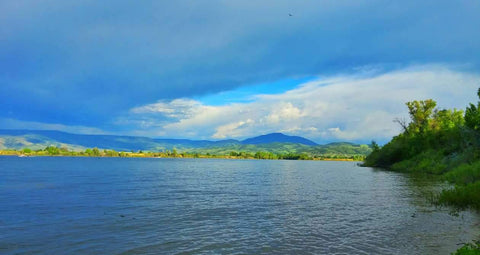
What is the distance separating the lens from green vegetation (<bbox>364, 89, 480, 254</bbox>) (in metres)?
35.1

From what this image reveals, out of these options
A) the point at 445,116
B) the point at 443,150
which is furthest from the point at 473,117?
the point at 445,116

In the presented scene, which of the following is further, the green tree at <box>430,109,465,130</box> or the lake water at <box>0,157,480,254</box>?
the green tree at <box>430,109,465,130</box>

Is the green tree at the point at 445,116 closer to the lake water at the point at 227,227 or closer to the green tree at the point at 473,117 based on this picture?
the green tree at the point at 473,117

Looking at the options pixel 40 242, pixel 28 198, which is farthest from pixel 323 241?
pixel 28 198

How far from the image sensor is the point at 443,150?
9869 cm

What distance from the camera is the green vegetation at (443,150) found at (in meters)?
35.1

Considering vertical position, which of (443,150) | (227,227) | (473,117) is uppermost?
(473,117)

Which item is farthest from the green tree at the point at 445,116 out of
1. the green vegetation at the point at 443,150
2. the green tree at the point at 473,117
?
the green tree at the point at 473,117

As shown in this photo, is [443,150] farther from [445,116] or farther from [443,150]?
[445,116]

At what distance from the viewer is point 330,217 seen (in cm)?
2988

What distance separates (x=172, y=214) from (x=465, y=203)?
99.1ft

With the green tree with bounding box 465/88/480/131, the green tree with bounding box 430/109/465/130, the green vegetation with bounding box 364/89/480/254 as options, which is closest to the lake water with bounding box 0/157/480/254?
the green vegetation with bounding box 364/89/480/254

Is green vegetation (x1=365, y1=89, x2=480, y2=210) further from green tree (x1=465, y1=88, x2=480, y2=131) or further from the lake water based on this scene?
the lake water

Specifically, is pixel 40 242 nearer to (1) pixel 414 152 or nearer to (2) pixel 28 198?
(2) pixel 28 198
